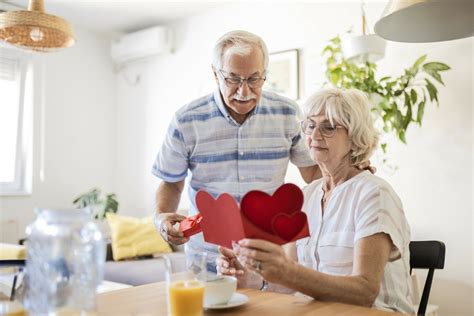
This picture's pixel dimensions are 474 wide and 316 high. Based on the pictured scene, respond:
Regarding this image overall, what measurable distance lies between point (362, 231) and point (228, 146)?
701mm

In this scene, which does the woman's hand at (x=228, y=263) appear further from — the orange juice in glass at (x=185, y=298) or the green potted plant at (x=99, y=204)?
the green potted plant at (x=99, y=204)

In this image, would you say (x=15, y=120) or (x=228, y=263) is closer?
(x=228, y=263)

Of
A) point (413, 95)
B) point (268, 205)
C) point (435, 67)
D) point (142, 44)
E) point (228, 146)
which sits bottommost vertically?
point (268, 205)

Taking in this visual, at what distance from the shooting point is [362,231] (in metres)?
1.20

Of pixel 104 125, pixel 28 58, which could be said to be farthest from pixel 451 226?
pixel 28 58

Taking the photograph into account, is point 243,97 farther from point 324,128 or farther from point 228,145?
point 324,128

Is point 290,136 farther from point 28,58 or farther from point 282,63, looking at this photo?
point 28,58

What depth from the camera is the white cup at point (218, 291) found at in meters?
1.04

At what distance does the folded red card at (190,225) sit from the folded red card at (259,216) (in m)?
0.25

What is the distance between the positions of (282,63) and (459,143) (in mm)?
1444

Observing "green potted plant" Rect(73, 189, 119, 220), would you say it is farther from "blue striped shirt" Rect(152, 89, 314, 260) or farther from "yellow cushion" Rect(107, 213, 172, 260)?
"blue striped shirt" Rect(152, 89, 314, 260)

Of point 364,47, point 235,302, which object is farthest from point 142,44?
point 235,302

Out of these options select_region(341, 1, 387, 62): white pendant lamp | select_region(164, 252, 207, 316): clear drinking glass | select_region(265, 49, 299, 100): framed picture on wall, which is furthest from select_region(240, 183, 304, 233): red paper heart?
select_region(265, 49, 299, 100): framed picture on wall

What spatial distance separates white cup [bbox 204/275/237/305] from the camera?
Result: 104 cm
